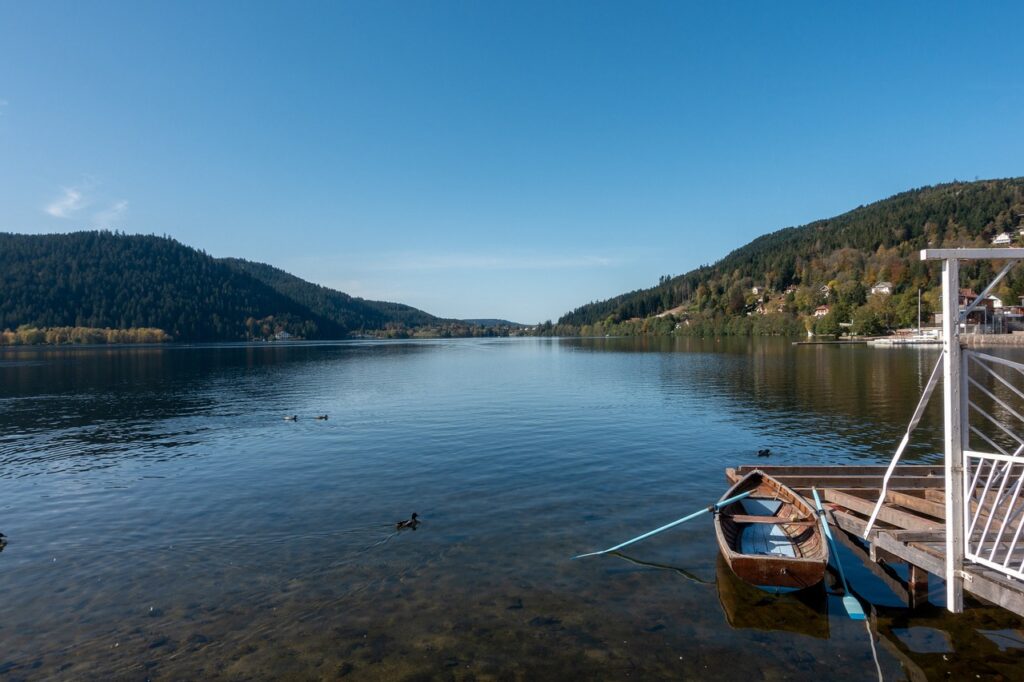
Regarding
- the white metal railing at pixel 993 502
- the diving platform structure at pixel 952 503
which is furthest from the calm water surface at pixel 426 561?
the white metal railing at pixel 993 502

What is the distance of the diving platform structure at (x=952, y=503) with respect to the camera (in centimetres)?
915

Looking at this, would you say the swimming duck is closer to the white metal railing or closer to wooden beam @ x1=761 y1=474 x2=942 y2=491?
wooden beam @ x1=761 y1=474 x2=942 y2=491

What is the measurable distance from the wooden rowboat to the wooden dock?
1.06m

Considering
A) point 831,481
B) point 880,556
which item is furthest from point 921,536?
point 831,481

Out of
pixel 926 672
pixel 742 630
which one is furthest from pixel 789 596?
pixel 926 672

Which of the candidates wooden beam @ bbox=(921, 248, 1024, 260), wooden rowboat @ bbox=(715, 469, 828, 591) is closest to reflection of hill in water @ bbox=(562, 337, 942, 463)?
wooden rowboat @ bbox=(715, 469, 828, 591)

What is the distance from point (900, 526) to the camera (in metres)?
13.9

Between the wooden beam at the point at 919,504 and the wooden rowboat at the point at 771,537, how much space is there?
253cm

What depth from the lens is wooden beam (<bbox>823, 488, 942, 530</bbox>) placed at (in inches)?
522

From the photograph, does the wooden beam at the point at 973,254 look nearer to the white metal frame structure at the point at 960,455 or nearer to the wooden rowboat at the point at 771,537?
the white metal frame structure at the point at 960,455

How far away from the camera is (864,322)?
6467 inches

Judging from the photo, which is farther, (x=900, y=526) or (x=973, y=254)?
(x=900, y=526)

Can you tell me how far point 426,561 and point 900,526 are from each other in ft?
40.6

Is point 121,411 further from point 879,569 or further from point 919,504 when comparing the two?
point 919,504
